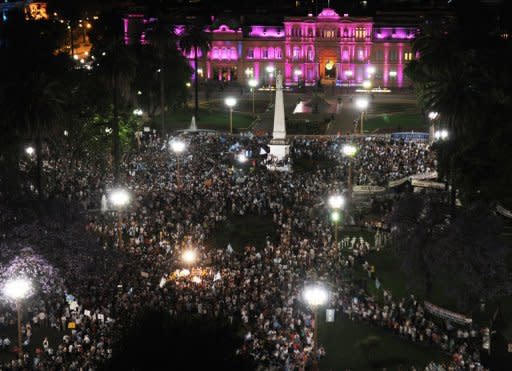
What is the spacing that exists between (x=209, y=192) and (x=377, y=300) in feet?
62.1

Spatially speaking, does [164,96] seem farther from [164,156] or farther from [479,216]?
[479,216]

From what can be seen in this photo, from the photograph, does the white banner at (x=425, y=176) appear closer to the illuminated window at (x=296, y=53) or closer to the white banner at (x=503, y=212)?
the white banner at (x=503, y=212)

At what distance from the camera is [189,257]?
1736 inches

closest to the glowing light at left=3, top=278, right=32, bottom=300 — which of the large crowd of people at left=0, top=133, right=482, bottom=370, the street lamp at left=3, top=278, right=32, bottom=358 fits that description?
the street lamp at left=3, top=278, right=32, bottom=358

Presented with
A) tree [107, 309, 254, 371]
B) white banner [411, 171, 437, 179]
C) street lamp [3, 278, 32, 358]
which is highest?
tree [107, 309, 254, 371]

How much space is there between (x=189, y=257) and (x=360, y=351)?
37.9 ft

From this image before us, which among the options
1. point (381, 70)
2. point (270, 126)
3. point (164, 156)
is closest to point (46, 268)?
point (164, 156)

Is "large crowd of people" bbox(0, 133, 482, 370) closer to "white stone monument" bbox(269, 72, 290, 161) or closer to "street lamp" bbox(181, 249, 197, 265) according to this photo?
"street lamp" bbox(181, 249, 197, 265)

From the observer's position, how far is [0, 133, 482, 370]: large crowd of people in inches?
1382

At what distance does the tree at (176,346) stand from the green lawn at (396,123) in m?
67.6

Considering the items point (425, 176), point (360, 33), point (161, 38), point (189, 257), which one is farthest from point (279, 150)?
point (360, 33)

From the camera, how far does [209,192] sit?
57375 millimetres

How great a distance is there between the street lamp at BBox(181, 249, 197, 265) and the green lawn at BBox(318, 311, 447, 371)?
853 centimetres

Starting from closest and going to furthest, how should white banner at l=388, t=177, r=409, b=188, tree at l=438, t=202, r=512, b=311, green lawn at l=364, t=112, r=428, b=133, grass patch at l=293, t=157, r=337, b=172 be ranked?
1. tree at l=438, t=202, r=512, b=311
2. white banner at l=388, t=177, r=409, b=188
3. grass patch at l=293, t=157, r=337, b=172
4. green lawn at l=364, t=112, r=428, b=133
